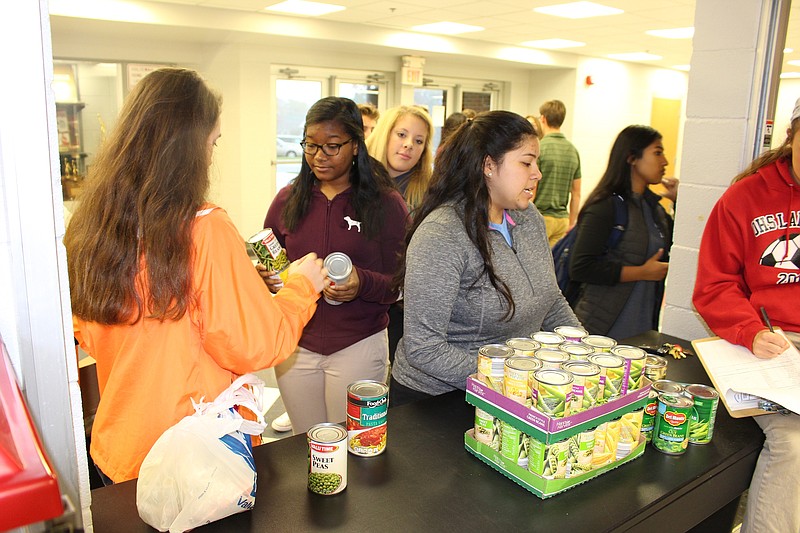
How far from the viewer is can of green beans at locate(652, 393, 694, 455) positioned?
4.26ft

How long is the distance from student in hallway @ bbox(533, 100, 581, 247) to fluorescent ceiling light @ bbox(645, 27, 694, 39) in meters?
3.08

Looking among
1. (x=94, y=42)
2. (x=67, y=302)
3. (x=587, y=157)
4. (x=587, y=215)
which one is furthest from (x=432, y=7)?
(x=67, y=302)

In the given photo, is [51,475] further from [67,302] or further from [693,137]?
[693,137]

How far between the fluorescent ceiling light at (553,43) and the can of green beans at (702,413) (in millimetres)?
7683

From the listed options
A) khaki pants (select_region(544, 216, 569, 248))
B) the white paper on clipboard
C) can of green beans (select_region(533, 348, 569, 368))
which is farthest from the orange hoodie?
khaki pants (select_region(544, 216, 569, 248))

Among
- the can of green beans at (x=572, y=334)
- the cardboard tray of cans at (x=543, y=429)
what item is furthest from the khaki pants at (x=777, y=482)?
the can of green beans at (x=572, y=334)

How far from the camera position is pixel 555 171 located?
527 cm

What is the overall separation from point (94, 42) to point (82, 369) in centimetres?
557

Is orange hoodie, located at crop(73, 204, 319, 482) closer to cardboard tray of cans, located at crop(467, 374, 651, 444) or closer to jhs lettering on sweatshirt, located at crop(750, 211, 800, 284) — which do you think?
cardboard tray of cans, located at crop(467, 374, 651, 444)

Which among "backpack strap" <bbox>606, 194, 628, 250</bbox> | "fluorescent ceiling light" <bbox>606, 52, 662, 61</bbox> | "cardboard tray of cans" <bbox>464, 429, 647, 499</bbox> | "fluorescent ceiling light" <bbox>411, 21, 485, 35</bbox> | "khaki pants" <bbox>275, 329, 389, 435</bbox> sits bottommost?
"khaki pants" <bbox>275, 329, 389, 435</bbox>

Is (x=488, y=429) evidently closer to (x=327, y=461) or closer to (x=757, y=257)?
(x=327, y=461)

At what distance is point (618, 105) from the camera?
10656 millimetres

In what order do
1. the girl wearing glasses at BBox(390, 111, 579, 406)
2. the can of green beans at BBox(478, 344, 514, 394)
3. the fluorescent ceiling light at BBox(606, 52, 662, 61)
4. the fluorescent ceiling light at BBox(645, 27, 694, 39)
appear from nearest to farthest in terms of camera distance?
the can of green beans at BBox(478, 344, 514, 394) < the girl wearing glasses at BBox(390, 111, 579, 406) < the fluorescent ceiling light at BBox(645, 27, 694, 39) < the fluorescent ceiling light at BBox(606, 52, 662, 61)

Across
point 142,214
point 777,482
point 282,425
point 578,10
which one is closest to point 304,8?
point 578,10
